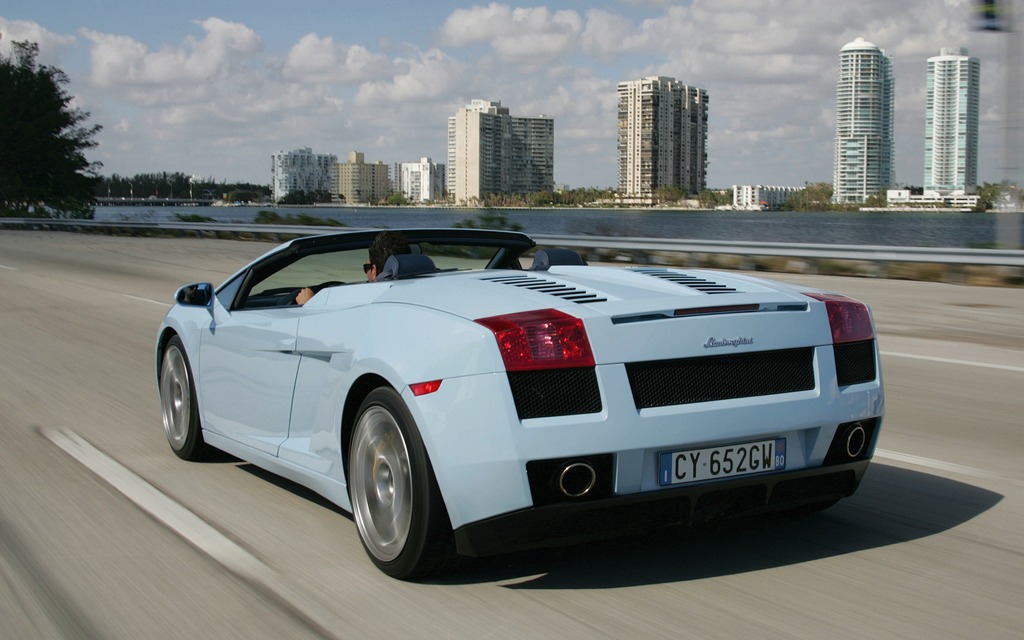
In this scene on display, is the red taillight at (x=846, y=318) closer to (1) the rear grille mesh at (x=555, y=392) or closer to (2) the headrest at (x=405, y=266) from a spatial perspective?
(1) the rear grille mesh at (x=555, y=392)

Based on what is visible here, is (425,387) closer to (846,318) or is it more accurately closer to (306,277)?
(846,318)

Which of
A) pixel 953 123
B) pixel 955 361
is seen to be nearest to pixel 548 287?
Answer: pixel 955 361

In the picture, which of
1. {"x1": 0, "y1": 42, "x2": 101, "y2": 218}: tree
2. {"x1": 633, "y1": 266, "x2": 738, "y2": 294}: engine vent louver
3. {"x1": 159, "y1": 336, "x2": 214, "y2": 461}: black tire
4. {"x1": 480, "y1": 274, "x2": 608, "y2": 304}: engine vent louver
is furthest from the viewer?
{"x1": 0, "y1": 42, "x2": 101, "y2": 218}: tree

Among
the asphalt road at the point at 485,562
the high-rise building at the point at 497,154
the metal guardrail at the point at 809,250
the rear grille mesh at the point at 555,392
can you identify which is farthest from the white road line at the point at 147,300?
the high-rise building at the point at 497,154

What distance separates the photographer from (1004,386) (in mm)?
8328

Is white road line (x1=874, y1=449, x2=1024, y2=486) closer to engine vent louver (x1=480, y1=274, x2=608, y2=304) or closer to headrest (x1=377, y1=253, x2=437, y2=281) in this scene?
engine vent louver (x1=480, y1=274, x2=608, y2=304)

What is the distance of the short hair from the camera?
5.09 metres

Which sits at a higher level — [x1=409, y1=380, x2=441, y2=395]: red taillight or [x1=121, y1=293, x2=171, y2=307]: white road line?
[x1=409, y1=380, x2=441, y2=395]: red taillight

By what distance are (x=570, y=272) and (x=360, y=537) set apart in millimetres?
1379

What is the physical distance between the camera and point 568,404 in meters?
3.51

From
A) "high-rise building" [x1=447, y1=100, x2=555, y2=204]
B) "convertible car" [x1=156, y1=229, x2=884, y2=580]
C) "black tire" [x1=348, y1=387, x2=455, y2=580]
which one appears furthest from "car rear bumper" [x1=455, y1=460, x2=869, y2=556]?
"high-rise building" [x1=447, y1=100, x2=555, y2=204]

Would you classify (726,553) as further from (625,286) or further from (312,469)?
(312,469)

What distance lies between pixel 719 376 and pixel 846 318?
0.69 m

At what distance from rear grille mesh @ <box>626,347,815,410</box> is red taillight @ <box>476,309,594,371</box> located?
19cm
